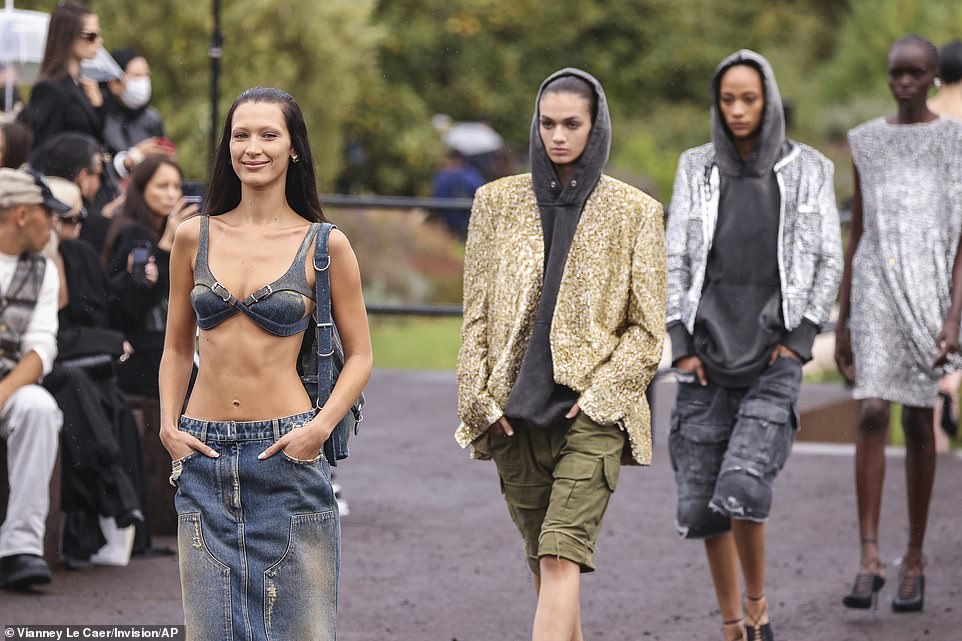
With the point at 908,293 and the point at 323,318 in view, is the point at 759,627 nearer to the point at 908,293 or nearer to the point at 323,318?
the point at 908,293

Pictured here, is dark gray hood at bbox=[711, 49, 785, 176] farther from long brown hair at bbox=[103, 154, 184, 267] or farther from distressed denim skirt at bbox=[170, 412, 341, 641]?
long brown hair at bbox=[103, 154, 184, 267]

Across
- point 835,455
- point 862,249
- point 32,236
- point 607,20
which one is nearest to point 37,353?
point 32,236

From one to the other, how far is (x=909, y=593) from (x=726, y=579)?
1342 millimetres

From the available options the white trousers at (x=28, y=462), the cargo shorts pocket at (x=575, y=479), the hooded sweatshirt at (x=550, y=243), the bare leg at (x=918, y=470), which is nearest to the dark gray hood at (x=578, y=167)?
the hooded sweatshirt at (x=550, y=243)

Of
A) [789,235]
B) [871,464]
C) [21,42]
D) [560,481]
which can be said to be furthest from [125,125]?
[560,481]

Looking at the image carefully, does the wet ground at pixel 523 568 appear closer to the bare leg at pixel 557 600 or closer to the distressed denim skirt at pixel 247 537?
the bare leg at pixel 557 600

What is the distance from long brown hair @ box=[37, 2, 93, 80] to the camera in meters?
10.4

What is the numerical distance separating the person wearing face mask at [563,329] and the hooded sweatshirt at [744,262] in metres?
0.78

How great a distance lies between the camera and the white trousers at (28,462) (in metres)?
7.88

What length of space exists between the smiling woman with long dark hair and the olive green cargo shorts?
110 centimetres

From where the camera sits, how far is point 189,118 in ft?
68.6

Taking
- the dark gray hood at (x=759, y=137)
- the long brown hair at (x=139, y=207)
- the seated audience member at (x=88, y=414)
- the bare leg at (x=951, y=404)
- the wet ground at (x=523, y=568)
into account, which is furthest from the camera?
the bare leg at (x=951, y=404)

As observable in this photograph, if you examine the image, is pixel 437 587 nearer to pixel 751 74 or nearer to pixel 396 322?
pixel 751 74

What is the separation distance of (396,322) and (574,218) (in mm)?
15045
